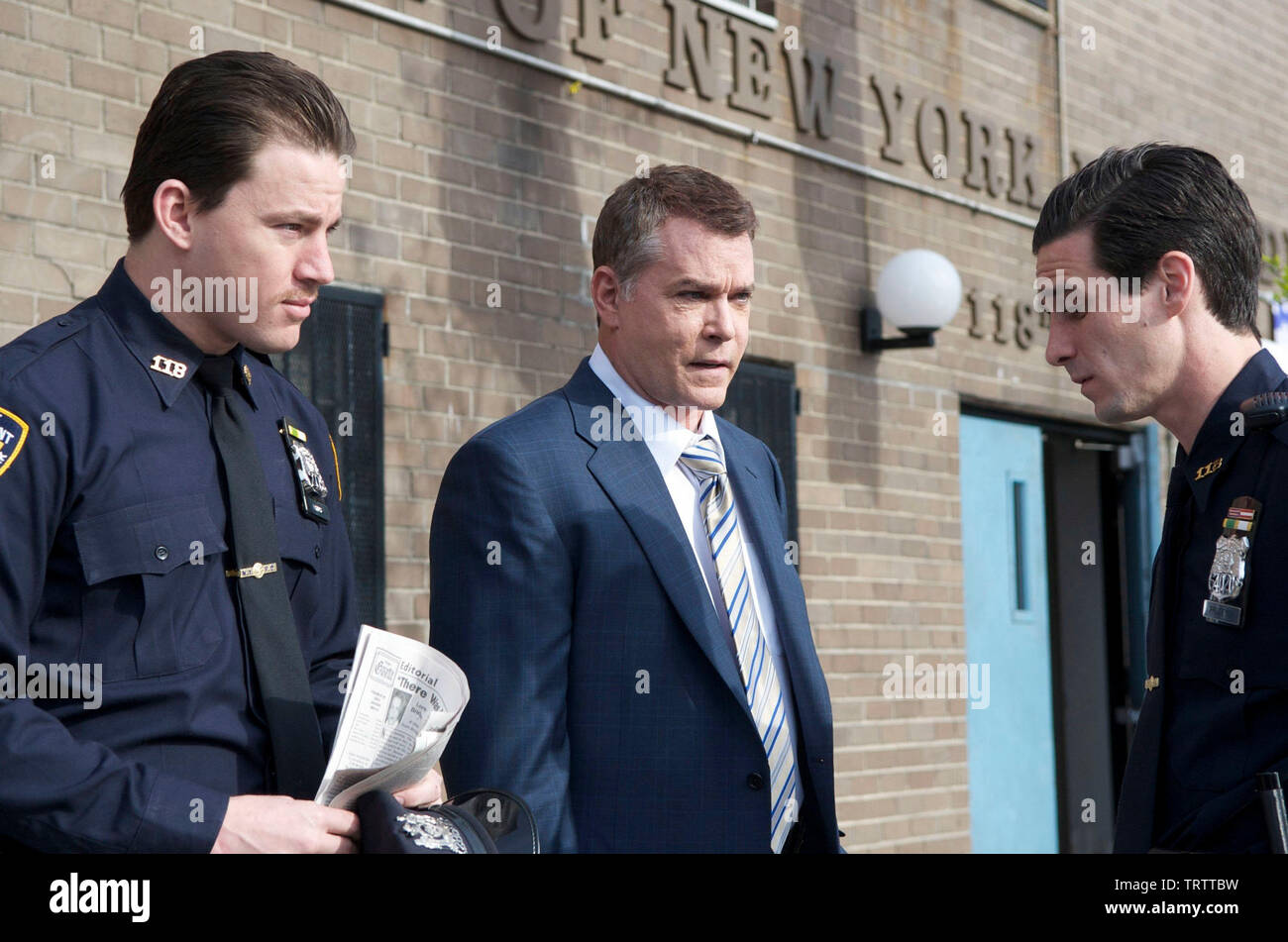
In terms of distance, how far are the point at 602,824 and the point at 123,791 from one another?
3.31 feet

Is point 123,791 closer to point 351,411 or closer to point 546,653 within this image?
point 546,653

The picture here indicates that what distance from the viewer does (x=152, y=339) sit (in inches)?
96.7

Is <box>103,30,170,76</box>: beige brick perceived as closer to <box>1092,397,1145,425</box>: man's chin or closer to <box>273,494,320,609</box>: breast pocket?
<box>273,494,320,609</box>: breast pocket

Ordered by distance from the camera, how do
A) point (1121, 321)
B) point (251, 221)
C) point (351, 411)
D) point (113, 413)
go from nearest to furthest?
1. point (113, 413)
2. point (251, 221)
3. point (1121, 321)
4. point (351, 411)

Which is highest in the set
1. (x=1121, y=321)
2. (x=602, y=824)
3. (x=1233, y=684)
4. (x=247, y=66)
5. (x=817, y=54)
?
(x=817, y=54)

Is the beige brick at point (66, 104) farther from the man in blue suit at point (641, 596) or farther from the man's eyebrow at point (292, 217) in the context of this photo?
the man's eyebrow at point (292, 217)

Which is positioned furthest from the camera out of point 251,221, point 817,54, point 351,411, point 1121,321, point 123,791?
point 817,54

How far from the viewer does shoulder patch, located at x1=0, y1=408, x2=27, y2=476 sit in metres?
2.18

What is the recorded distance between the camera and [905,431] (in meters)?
7.78

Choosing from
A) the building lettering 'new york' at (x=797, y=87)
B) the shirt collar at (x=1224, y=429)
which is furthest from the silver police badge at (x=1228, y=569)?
the building lettering 'new york' at (x=797, y=87)

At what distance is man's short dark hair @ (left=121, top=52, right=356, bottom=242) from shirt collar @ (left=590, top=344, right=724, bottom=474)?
857 mm

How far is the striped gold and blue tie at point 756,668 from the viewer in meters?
3.01

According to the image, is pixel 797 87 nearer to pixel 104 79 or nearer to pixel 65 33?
pixel 104 79

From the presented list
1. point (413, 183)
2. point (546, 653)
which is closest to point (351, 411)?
point (413, 183)
